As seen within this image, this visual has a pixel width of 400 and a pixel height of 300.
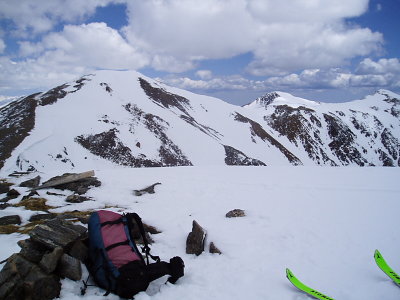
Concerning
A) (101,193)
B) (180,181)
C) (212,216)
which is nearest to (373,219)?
(212,216)

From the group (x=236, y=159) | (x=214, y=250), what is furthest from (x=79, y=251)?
Answer: (x=236, y=159)

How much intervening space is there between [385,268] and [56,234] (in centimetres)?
805

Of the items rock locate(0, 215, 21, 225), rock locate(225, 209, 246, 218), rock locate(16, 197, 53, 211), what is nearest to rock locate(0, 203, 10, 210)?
rock locate(16, 197, 53, 211)

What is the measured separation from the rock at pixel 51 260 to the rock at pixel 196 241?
11.7ft

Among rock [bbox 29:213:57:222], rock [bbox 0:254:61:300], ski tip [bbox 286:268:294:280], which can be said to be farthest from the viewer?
rock [bbox 29:213:57:222]

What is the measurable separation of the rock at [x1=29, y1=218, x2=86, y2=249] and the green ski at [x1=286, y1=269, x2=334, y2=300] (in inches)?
199

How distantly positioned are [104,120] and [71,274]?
166 ft

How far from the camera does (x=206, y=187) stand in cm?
1428

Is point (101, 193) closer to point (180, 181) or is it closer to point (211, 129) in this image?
point (180, 181)

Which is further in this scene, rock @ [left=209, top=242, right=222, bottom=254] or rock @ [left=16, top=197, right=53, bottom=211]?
rock @ [left=16, top=197, right=53, bottom=211]

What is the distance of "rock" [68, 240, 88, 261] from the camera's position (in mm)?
5867

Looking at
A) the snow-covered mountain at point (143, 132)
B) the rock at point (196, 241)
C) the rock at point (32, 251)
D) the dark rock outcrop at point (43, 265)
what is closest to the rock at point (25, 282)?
the dark rock outcrop at point (43, 265)

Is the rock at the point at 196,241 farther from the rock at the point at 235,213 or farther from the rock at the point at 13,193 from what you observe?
the rock at the point at 13,193

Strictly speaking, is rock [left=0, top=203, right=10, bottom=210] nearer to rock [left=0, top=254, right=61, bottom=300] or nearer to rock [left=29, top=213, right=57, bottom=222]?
rock [left=29, top=213, right=57, bottom=222]
